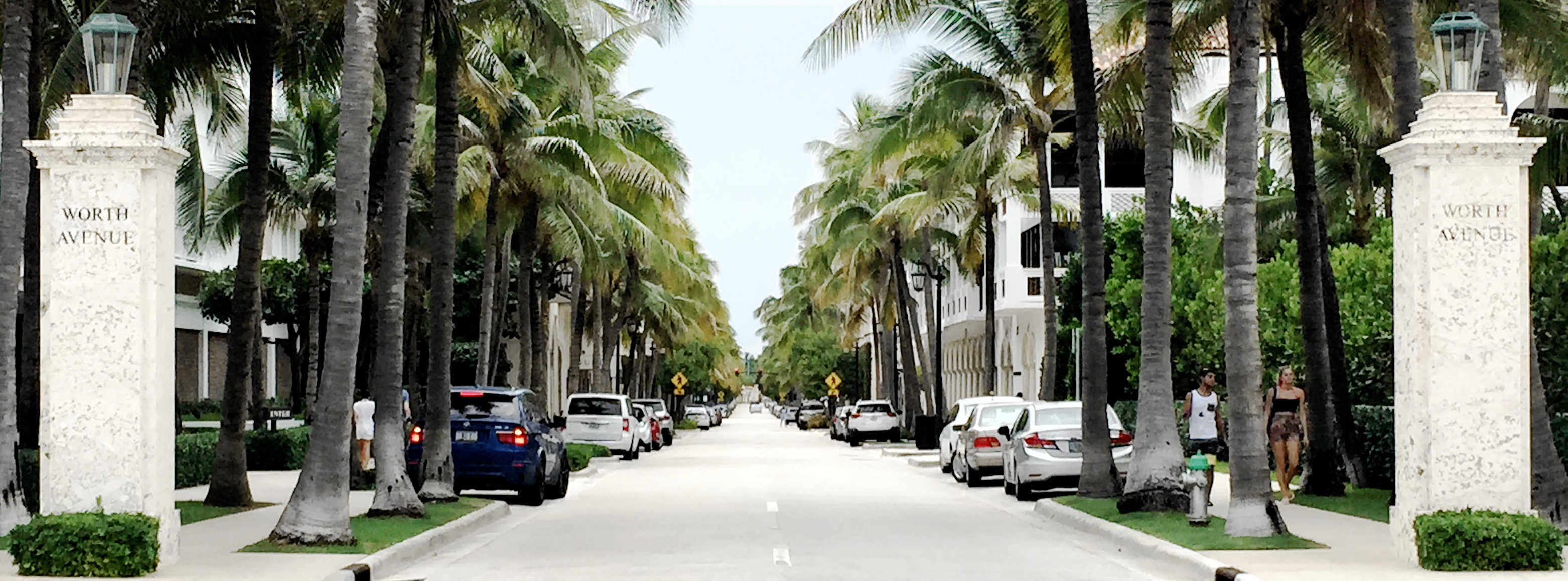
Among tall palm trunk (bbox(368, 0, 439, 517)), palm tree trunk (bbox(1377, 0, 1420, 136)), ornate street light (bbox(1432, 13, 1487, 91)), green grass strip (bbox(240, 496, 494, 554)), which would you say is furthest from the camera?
tall palm trunk (bbox(368, 0, 439, 517))

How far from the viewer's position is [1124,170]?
185 feet

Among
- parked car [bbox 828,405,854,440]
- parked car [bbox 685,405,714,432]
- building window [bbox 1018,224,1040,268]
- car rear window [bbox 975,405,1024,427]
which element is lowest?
parked car [bbox 685,405,714,432]

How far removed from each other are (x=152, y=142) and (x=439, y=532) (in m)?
6.12

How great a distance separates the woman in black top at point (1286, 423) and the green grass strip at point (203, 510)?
12915 millimetres

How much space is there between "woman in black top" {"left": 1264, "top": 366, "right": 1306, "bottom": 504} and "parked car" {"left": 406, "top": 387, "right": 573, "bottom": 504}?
1006 cm

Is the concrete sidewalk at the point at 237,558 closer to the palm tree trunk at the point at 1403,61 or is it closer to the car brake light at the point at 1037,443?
the car brake light at the point at 1037,443

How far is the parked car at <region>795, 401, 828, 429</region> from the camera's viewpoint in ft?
318

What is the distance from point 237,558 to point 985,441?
1758 centimetres

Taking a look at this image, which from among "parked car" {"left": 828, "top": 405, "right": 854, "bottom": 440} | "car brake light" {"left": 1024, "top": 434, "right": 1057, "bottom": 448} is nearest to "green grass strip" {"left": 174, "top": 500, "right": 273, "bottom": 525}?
"car brake light" {"left": 1024, "top": 434, "right": 1057, "bottom": 448}

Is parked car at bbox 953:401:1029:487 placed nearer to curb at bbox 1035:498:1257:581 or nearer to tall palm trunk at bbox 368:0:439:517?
curb at bbox 1035:498:1257:581

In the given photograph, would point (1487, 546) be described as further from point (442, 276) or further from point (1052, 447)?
point (442, 276)

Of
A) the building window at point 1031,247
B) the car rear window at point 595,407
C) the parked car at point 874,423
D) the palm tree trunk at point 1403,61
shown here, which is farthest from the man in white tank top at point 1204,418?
the parked car at point 874,423

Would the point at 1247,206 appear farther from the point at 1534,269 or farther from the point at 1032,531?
the point at 1534,269

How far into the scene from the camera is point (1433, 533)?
44.3ft
